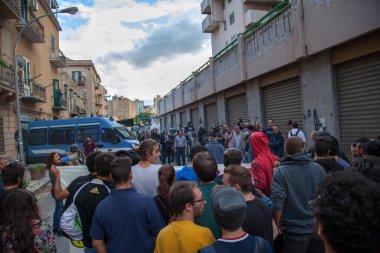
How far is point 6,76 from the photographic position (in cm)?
1756

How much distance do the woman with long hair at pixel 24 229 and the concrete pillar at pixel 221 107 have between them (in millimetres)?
19428

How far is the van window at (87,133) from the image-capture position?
1875 centimetres

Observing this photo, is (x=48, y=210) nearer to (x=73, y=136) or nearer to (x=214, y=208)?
(x=214, y=208)

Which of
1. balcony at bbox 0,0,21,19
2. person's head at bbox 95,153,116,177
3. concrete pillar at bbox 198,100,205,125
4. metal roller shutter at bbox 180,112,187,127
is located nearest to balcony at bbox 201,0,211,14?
metal roller shutter at bbox 180,112,187,127

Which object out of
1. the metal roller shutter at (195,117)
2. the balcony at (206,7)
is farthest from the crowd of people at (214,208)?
the balcony at (206,7)

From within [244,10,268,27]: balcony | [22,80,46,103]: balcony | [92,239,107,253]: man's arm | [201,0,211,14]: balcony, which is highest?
[201,0,211,14]: balcony

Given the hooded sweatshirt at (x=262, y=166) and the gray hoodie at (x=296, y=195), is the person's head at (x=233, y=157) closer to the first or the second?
the hooded sweatshirt at (x=262, y=166)

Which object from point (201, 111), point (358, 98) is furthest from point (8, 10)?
point (358, 98)

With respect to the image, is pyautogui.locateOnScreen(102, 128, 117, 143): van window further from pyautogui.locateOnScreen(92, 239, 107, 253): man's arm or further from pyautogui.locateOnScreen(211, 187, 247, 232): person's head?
pyautogui.locateOnScreen(211, 187, 247, 232): person's head

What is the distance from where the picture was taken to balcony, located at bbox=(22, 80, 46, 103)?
21.9 m

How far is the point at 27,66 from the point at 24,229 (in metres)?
22.6

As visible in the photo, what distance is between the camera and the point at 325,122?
1113 cm

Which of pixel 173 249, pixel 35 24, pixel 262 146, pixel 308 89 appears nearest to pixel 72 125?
pixel 35 24

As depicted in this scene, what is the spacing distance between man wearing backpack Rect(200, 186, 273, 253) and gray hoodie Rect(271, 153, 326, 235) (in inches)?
49.6
